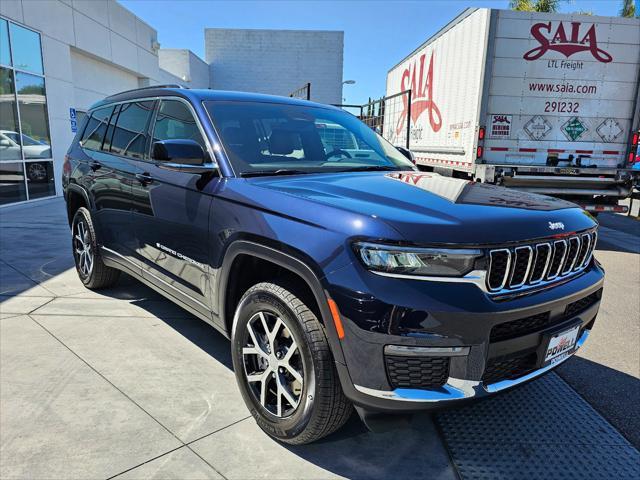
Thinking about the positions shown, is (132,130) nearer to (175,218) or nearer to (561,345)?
(175,218)

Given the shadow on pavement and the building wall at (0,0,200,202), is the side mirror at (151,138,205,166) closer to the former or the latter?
the shadow on pavement

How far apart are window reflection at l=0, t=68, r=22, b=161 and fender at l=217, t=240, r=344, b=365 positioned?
10.5 meters

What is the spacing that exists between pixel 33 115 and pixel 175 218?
37.0 ft

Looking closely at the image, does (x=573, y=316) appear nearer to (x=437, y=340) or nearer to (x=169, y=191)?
(x=437, y=340)

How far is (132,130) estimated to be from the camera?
152 inches

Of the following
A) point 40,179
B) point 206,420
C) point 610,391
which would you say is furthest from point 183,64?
point 610,391

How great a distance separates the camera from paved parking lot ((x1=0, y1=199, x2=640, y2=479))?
7.55ft

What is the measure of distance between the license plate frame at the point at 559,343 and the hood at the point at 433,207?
18.5 inches

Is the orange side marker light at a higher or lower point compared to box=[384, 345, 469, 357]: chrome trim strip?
higher

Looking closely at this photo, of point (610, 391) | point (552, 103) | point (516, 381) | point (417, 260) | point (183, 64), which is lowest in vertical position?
point (610, 391)

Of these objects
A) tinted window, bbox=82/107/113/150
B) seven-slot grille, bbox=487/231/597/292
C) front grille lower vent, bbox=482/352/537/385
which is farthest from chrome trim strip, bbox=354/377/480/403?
tinted window, bbox=82/107/113/150

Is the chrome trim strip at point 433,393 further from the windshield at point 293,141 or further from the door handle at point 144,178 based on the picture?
the door handle at point 144,178

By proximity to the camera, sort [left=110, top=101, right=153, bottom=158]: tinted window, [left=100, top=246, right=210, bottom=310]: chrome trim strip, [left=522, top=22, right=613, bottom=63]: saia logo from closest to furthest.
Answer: [left=100, top=246, right=210, bottom=310]: chrome trim strip < [left=110, top=101, right=153, bottom=158]: tinted window < [left=522, top=22, right=613, bottom=63]: saia logo

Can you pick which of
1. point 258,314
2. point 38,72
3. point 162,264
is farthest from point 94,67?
point 258,314
